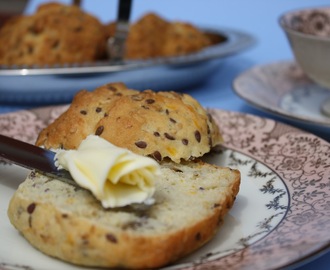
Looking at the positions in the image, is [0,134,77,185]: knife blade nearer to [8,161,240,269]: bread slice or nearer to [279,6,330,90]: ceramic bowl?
[8,161,240,269]: bread slice

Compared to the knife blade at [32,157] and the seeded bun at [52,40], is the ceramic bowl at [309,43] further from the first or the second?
the knife blade at [32,157]

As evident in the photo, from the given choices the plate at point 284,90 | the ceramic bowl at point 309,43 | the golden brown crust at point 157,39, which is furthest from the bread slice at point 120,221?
the golden brown crust at point 157,39

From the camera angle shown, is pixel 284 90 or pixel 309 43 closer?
pixel 309 43

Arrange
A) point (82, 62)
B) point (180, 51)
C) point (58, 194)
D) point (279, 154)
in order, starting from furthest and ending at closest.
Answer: point (180, 51), point (82, 62), point (279, 154), point (58, 194)

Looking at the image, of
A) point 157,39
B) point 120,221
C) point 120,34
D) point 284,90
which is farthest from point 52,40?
point 120,221

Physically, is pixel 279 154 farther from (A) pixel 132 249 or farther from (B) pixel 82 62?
(B) pixel 82 62

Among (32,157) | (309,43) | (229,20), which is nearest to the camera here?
(32,157)

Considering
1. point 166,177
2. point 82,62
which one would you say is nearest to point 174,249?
point 166,177

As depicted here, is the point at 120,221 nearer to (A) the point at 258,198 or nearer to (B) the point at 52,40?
(A) the point at 258,198
